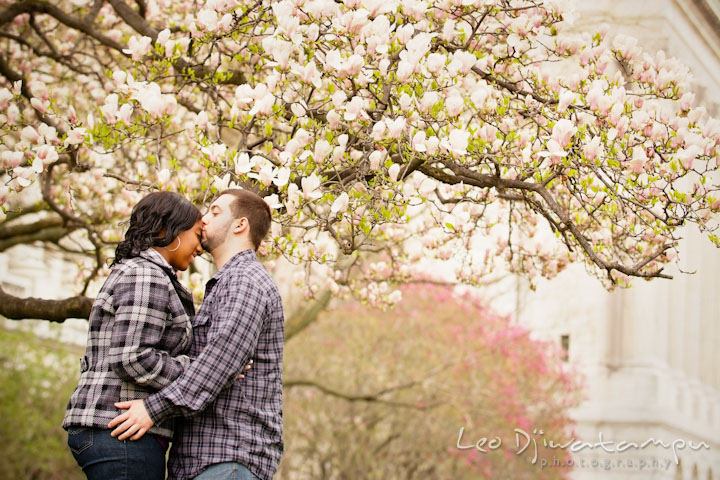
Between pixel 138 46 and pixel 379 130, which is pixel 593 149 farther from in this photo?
pixel 138 46

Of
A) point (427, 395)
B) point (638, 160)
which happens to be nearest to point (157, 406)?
point (638, 160)

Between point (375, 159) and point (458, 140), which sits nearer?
point (458, 140)

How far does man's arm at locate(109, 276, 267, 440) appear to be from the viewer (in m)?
2.18

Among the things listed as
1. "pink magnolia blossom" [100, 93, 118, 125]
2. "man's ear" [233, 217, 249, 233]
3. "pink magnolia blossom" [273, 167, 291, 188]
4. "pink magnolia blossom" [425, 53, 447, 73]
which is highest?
"pink magnolia blossom" [425, 53, 447, 73]

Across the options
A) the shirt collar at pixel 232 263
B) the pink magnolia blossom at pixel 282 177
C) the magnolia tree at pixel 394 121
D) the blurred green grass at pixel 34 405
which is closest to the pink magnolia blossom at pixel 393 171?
the magnolia tree at pixel 394 121

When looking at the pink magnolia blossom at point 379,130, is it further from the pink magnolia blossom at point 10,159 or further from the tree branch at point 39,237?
the tree branch at point 39,237

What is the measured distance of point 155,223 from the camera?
2.41 metres

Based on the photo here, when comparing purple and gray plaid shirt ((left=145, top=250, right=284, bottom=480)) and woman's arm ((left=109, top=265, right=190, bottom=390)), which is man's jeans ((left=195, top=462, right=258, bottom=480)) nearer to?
purple and gray plaid shirt ((left=145, top=250, right=284, bottom=480))

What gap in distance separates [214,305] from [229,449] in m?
0.41

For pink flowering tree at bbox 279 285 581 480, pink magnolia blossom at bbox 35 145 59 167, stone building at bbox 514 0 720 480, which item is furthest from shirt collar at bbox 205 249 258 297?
stone building at bbox 514 0 720 480

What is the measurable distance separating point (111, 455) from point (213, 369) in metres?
0.35

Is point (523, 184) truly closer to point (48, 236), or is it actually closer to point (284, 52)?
point (284, 52)

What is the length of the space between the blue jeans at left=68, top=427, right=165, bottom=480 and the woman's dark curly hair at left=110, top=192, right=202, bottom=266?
0.50 meters

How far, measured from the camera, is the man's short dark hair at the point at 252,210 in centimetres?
253
